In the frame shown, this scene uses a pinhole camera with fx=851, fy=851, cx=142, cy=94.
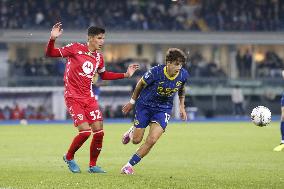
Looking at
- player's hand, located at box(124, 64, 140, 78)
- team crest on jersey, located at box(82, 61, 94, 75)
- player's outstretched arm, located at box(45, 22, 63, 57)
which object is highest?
player's outstretched arm, located at box(45, 22, 63, 57)

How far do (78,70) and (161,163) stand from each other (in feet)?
11.3

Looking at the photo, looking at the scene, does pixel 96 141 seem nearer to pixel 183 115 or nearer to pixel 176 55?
pixel 183 115

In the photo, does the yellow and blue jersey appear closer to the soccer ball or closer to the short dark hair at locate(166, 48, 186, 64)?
the short dark hair at locate(166, 48, 186, 64)

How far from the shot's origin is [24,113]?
41.1 m

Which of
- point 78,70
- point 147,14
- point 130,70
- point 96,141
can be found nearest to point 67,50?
point 78,70

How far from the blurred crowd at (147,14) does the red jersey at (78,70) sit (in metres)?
32.0

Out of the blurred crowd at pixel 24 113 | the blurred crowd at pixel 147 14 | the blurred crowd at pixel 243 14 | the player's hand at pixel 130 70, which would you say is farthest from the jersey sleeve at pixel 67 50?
the blurred crowd at pixel 243 14

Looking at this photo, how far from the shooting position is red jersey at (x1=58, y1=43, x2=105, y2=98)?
13.7m

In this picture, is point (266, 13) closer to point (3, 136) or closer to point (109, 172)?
point (3, 136)

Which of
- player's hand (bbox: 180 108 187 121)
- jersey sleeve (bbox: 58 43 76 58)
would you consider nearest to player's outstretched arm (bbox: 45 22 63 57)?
jersey sleeve (bbox: 58 43 76 58)

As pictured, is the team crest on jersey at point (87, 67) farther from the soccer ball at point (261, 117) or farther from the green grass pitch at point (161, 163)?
the soccer ball at point (261, 117)

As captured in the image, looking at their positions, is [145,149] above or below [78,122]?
below

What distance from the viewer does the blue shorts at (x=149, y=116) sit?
541 inches

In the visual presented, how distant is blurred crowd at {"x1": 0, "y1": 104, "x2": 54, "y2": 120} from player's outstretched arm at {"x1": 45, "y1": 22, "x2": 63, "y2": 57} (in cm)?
2741
